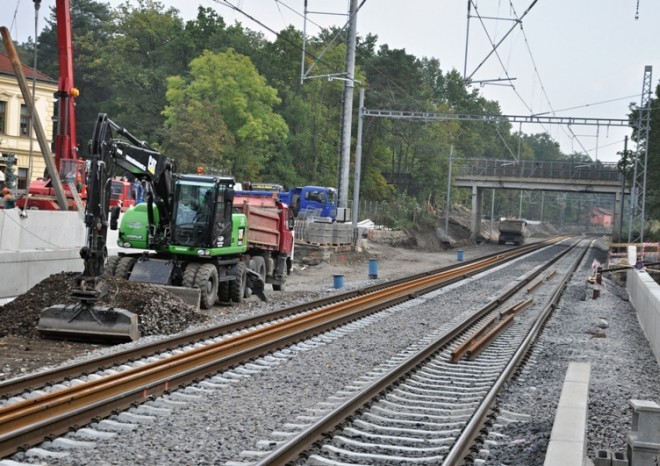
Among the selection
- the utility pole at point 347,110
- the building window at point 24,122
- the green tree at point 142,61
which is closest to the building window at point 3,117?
the building window at point 24,122

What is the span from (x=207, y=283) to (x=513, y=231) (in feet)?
205

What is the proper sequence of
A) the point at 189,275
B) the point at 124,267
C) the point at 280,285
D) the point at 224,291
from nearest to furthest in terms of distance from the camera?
1. the point at 189,275
2. the point at 124,267
3. the point at 224,291
4. the point at 280,285

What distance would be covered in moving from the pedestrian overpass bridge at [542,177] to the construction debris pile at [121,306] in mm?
61956

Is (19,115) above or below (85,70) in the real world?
below

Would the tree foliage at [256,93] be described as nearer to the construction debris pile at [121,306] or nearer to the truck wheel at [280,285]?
the truck wheel at [280,285]

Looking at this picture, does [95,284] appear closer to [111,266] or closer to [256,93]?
[111,266]

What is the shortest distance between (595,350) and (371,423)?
8.36 meters

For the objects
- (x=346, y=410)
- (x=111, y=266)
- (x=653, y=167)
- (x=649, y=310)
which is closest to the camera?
(x=346, y=410)

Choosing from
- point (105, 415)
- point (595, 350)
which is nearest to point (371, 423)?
point (105, 415)

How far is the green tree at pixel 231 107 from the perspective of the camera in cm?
5406

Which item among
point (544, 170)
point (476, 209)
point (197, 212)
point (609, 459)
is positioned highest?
point (544, 170)

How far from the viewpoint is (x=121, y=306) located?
649 inches

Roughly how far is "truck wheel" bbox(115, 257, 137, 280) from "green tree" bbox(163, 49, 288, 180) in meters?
33.1

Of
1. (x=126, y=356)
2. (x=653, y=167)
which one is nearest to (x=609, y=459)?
(x=126, y=356)
